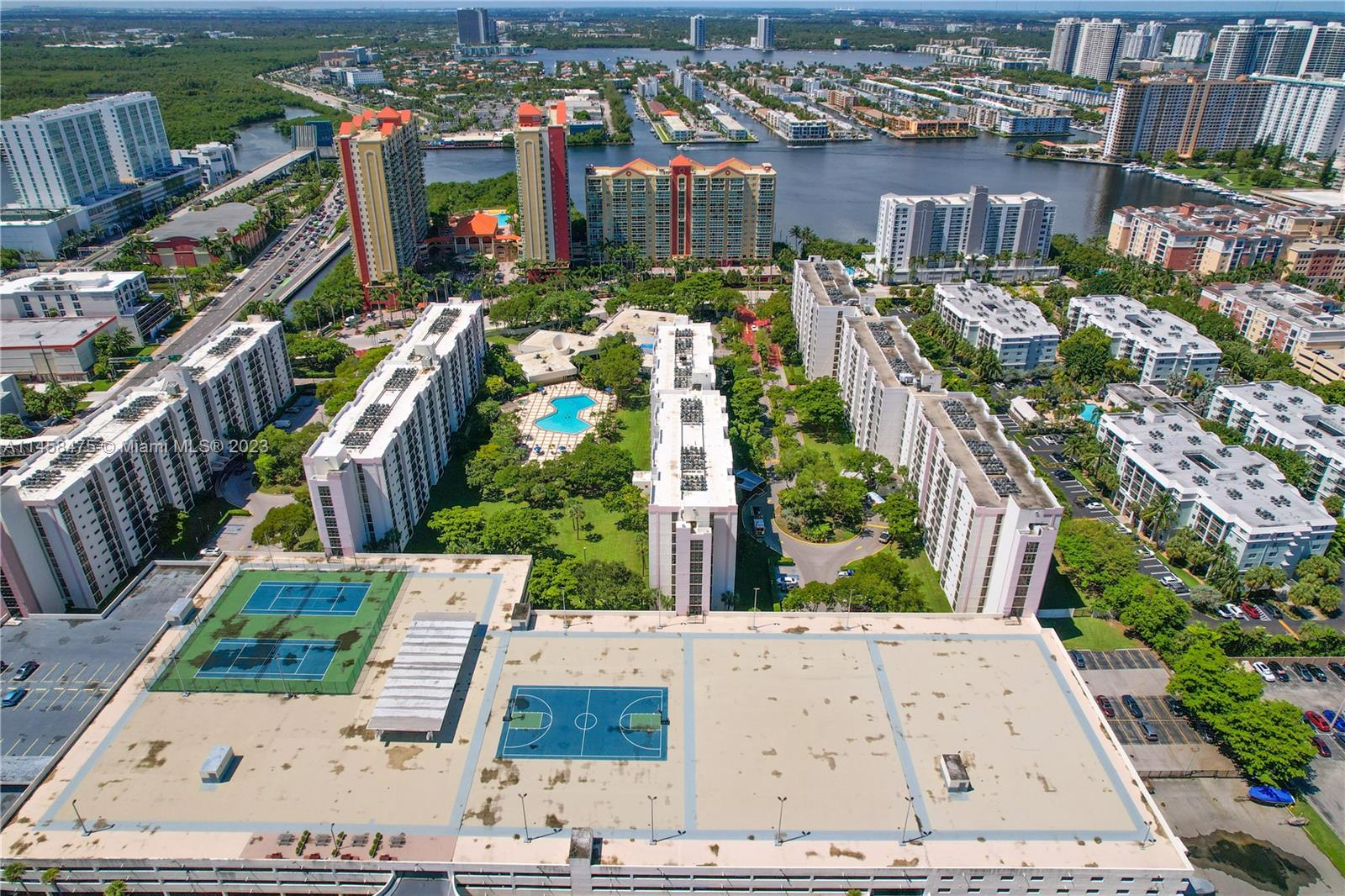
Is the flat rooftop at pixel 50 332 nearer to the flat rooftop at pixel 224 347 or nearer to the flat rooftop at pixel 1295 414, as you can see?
the flat rooftop at pixel 224 347

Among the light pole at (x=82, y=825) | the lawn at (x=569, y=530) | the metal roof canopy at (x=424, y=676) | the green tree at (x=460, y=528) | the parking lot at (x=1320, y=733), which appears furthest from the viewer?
the lawn at (x=569, y=530)

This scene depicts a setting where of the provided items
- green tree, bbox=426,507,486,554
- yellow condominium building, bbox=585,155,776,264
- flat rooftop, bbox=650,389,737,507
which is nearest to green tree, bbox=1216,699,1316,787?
flat rooftop, bbox=650,389,737,507

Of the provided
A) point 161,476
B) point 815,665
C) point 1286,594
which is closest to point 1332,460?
point 1286,594

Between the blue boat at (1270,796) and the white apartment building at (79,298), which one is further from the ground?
the white apartment building at (79,298)

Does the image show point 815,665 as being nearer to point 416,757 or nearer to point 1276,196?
point 416,757

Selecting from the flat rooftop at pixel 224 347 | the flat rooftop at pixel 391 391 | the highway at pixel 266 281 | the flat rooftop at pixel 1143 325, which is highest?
the flat rooftop at pixel 391 391

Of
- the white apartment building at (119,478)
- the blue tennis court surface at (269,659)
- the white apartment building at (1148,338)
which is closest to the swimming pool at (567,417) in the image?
the white apartment building at (119,478)
